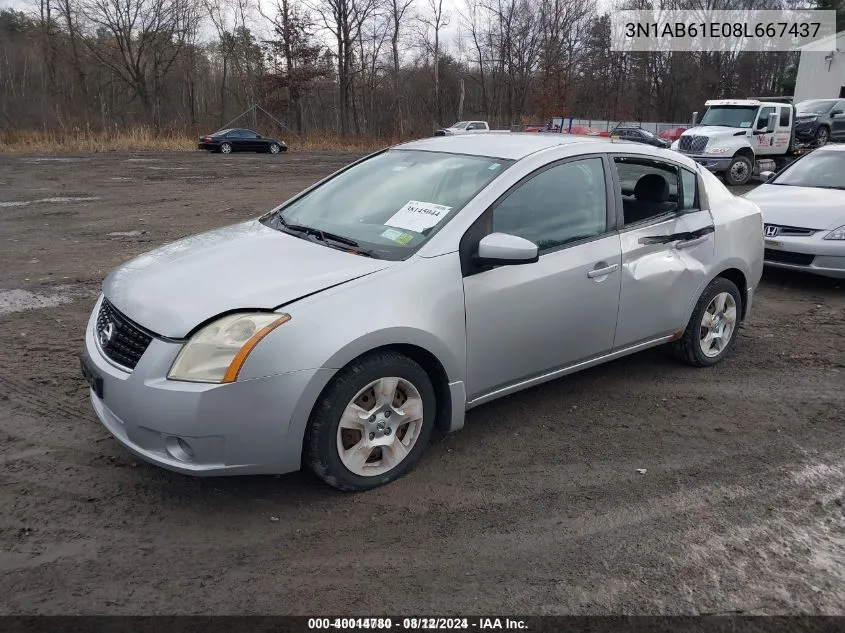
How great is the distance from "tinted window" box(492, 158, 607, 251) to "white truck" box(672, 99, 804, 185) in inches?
614

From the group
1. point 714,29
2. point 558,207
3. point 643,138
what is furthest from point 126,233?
point 714,29

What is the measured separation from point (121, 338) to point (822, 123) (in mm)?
27808

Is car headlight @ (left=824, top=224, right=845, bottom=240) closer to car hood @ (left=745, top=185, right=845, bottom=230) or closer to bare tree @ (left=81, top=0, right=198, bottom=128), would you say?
car hood @ (left=745, top=185, right=845, bottom=230)

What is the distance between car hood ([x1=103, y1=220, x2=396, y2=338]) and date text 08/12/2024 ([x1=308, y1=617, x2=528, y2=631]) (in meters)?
1.33

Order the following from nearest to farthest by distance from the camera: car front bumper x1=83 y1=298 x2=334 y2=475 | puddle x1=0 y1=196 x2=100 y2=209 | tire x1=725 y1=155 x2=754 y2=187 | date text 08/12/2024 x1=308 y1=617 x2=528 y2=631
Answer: date text 08/12/2024 x1=308 y1=617 x2=528 y2=631, car front bumper x1=83 y1=298 x2=334 y2=475, puddle x1=0 y1=196 x2=100 y2=209, tire x1=725 y1=155 x2=754 y2=187

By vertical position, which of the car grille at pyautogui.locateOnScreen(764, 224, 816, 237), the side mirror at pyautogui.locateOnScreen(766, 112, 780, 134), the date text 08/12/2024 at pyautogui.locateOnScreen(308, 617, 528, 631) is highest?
the side mirror at pyautogui.locateOnScreen(766, 112, 780, 134)

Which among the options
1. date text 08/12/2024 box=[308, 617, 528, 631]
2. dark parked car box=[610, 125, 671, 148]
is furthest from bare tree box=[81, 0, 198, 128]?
date text 08/12/2024 box=[308, 617, 528, 631]

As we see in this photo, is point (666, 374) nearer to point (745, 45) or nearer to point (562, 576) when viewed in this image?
point (562, 576)

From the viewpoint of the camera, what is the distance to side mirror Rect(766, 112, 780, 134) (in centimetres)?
1925

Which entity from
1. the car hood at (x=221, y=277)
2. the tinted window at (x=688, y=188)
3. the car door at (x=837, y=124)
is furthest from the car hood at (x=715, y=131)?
the car hood at (x=221, y=277)

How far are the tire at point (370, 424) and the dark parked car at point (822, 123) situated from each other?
25094 millimetres

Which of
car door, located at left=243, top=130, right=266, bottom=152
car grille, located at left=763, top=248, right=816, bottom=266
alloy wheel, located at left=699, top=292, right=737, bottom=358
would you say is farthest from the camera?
car door, located at left=243, top=130, right=266, bottom=152

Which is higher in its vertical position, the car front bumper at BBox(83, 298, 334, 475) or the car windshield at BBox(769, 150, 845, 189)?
the car windshield at BBox(769, 150, 845, 189)

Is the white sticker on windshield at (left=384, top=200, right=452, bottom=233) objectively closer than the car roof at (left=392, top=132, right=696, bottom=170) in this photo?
Yes
